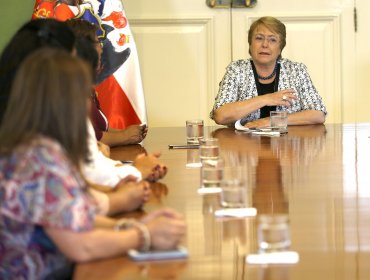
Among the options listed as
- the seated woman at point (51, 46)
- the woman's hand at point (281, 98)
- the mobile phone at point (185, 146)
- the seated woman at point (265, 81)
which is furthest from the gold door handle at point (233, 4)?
the seated woman at point (51, 46)

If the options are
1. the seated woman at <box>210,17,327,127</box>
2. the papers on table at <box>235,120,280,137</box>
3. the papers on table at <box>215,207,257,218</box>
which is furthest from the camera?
the seated woman at <box>210,17,327,127</box>

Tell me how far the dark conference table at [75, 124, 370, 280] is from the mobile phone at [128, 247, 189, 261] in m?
0.02

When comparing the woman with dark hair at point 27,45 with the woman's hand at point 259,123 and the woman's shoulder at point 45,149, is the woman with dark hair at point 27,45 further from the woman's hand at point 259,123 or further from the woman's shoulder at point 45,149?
the woman's hand at point 259,123

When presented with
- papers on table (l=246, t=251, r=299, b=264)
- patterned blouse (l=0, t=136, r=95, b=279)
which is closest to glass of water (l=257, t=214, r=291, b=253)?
papers on table (l=246, t=251, r=299, b=264)

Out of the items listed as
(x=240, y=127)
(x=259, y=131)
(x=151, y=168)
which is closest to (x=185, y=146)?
(x=259, y=131)

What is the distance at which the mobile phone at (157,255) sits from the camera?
1.41 m

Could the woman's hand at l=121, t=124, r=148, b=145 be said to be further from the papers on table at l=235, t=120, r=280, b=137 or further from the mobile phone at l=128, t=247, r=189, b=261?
the mobile phone at l=128, t=247, r=189, b=261

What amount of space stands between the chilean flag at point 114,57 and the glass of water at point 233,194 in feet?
8.38

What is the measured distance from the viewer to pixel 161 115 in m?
5.77

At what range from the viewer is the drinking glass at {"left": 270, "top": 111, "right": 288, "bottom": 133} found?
3641 millimetres

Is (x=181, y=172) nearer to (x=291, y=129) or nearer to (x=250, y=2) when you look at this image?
(x=291, y=129)

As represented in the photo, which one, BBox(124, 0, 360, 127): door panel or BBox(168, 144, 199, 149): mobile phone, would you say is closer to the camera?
BBox(168, 144, 199, 149): mobile phone

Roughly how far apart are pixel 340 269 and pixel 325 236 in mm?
232

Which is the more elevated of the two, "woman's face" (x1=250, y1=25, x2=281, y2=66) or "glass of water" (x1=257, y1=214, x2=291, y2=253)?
"woman's face" (x1=250, y1=25, x2=281, y2=66)
